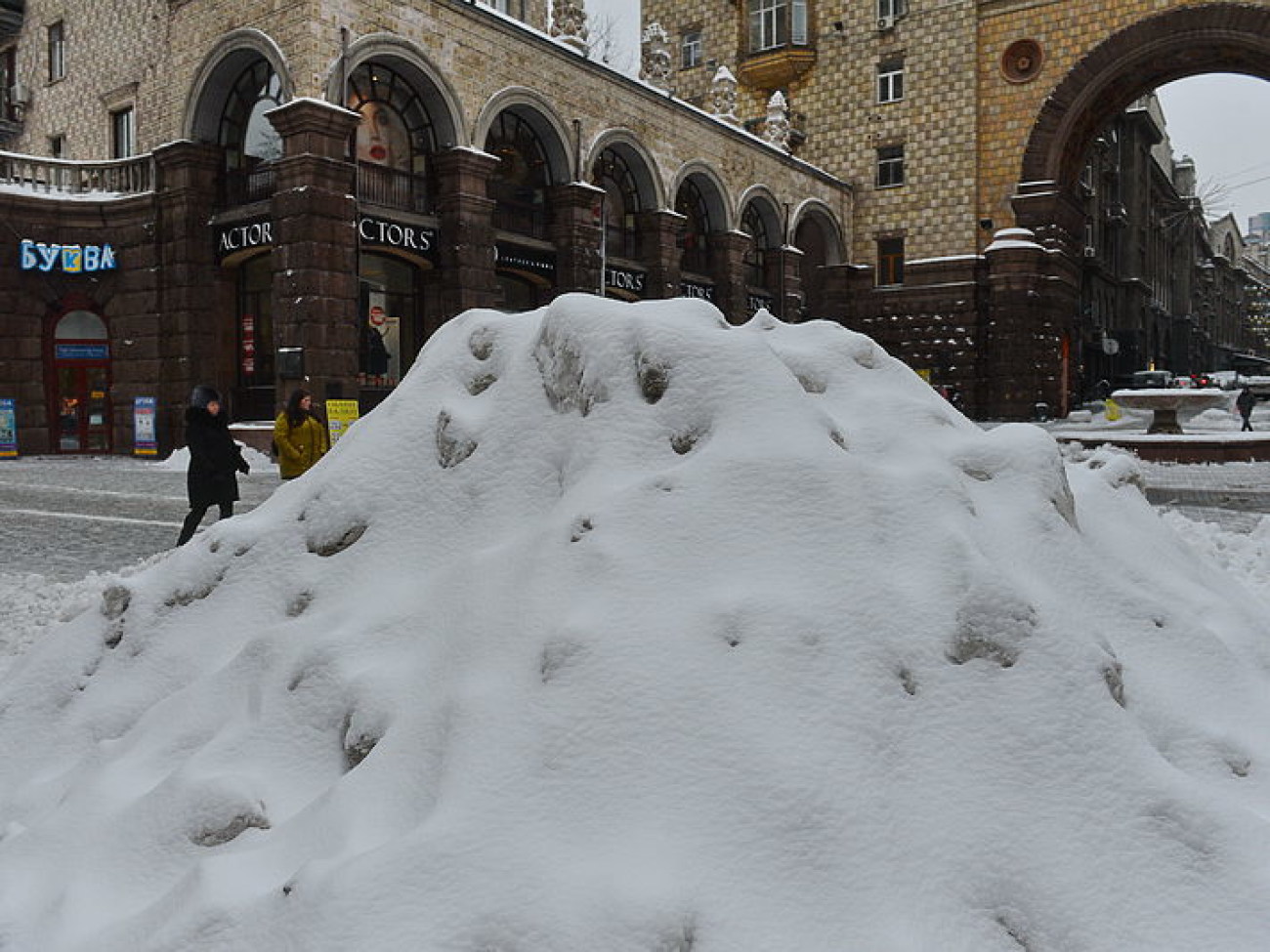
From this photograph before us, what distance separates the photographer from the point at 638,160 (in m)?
24.8

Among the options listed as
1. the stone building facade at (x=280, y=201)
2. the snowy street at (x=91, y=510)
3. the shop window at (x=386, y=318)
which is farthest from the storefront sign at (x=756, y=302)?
the snowy street at (x=91, y=510)

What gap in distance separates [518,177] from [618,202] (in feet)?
12.6

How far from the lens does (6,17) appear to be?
83.3 feet

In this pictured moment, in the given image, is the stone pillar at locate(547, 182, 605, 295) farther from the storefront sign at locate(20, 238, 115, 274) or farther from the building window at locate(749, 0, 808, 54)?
the building window at locate(749, 0, 808, 54)

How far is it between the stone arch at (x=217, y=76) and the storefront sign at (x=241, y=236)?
2082 millimetres

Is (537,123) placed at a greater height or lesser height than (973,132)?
lesser

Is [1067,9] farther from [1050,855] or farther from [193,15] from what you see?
[1050,855]

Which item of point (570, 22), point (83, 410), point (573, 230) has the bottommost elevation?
point (83, 410)

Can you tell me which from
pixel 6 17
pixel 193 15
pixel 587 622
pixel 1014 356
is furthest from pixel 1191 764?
pixel 6 17

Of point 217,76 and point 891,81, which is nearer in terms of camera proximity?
point 217,76

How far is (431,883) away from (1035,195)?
31.1 metres

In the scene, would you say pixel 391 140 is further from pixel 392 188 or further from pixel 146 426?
pixel 146 426

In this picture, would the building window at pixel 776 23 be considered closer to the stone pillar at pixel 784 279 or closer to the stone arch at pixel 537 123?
the stone pillar at pixel 784 279

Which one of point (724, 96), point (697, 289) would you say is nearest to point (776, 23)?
point (724, 96)
